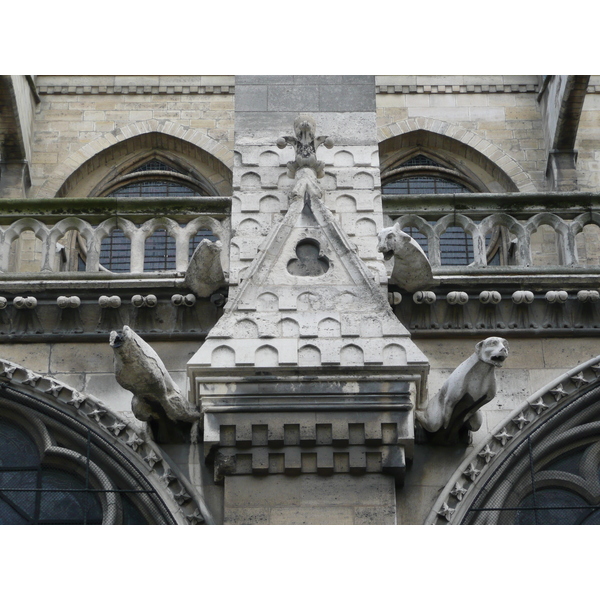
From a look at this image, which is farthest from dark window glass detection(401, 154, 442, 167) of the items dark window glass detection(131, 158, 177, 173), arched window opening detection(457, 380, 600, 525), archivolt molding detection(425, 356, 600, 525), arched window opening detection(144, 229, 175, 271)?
arched window opening detection(457, 380, 600, 525)

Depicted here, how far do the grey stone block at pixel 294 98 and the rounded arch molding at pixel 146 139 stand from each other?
3.98 metres

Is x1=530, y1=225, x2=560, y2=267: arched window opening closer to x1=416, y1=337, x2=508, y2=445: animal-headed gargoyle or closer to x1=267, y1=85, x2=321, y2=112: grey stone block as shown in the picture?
x1=267, y1=85, x2=321, y2=112: grey stone block

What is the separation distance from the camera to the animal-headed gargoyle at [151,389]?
987 centimetres

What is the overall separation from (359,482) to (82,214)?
3.50m

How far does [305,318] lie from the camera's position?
1038 centimetres

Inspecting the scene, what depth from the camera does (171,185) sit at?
16516mm

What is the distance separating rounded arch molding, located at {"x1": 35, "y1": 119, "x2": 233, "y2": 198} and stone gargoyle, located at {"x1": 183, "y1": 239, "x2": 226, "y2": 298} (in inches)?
198

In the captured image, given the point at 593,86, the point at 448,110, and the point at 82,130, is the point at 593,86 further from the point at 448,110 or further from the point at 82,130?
the point at 82,130

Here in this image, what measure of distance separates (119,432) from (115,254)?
5.09 metres

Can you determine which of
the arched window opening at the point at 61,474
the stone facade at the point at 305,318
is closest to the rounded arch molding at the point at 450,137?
the stone facade at the point at 305,318

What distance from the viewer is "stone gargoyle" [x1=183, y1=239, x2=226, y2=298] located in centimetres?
1085

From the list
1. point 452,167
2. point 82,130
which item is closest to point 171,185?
point 82,130

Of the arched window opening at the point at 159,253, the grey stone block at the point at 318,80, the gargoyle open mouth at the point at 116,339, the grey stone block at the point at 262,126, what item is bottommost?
the gargoyle open mouth at the point at 116,339

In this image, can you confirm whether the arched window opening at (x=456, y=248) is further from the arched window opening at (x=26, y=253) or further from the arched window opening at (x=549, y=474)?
the arched window opening at (x=549, y=474)
